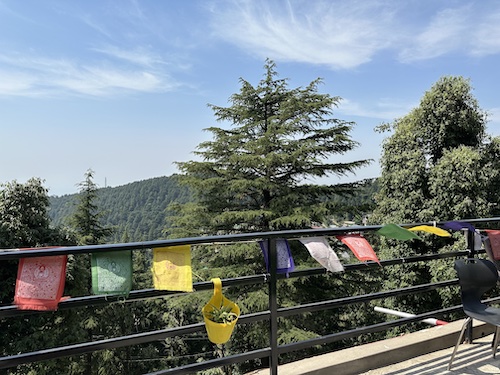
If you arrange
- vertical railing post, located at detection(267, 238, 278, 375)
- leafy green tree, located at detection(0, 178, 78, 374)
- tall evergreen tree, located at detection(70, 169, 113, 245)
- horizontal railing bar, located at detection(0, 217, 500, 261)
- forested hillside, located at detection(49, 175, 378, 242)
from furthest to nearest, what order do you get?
1. forested hillside, located at detection(49, 175, 378, 242)
2. tall evergreen tree, located at detection(70, 169, 113, 245)
3. leafy green tree, located at detection(0, 178, 78, 374)
4. vertical railing post, located at detection(267, 238, 278, 375)
5. horizontal railing bar, located at detection(0, 217, 500, 261)

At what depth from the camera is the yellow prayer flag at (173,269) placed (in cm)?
173

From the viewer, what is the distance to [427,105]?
13188 millimetres

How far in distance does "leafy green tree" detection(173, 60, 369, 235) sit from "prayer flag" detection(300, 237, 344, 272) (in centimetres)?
1315

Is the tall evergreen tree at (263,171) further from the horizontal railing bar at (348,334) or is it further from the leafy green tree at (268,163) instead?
the horizontal railing bar at (348,334)

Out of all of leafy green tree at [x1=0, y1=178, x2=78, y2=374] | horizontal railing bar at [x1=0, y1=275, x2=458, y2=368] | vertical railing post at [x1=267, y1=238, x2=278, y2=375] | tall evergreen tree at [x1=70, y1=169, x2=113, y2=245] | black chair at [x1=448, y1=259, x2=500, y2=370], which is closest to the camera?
horizontal railing bar at [x1=0, y1=275, x2=458, y2=368]

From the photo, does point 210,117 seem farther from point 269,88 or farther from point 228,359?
point 228,359

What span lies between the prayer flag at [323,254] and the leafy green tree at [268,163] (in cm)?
1315

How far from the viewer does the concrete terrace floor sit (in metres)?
2.33

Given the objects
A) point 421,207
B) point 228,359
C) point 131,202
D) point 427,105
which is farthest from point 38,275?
point 131,202

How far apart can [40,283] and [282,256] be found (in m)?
1.19

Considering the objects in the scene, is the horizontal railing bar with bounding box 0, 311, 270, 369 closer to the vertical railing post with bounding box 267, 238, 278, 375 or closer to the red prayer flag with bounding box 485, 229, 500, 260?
the vertical railing post with bounding box 267, 238, 278, 375

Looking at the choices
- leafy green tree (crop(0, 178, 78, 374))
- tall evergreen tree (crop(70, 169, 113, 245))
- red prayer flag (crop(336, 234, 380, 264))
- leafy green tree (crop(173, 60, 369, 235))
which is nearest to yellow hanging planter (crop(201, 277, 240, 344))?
red prayer flag (crop(336, 234, 380, 264))

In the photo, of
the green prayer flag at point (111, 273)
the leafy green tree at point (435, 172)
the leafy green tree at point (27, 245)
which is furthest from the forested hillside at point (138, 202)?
the green prayer flag at point (111, 273)

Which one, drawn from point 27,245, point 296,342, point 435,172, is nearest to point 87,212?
point 27,245
